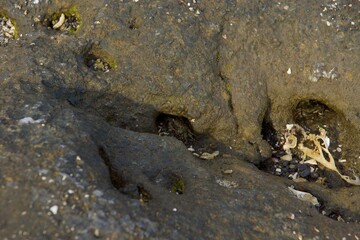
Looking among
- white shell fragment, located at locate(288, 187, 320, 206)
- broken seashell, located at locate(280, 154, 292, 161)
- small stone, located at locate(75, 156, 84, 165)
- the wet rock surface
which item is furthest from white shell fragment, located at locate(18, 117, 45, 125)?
broken seashell, located at locate(280, 154, 292, 161)

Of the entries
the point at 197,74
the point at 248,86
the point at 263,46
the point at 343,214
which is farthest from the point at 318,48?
the point at 343,214

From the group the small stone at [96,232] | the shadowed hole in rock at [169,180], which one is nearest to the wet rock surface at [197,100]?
the shadowed hole in rock at [169,180]

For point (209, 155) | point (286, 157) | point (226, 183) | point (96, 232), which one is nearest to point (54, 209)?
point (96, 232)

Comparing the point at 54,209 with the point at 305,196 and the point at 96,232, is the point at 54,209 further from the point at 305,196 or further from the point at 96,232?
the point at 305,196

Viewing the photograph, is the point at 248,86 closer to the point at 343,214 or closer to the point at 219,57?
the point at 219,57

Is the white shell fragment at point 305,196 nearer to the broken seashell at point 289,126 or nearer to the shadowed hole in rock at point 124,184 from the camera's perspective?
the broken seashell at point 289,126

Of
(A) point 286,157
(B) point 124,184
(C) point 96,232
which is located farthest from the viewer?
(A) point 286,157
